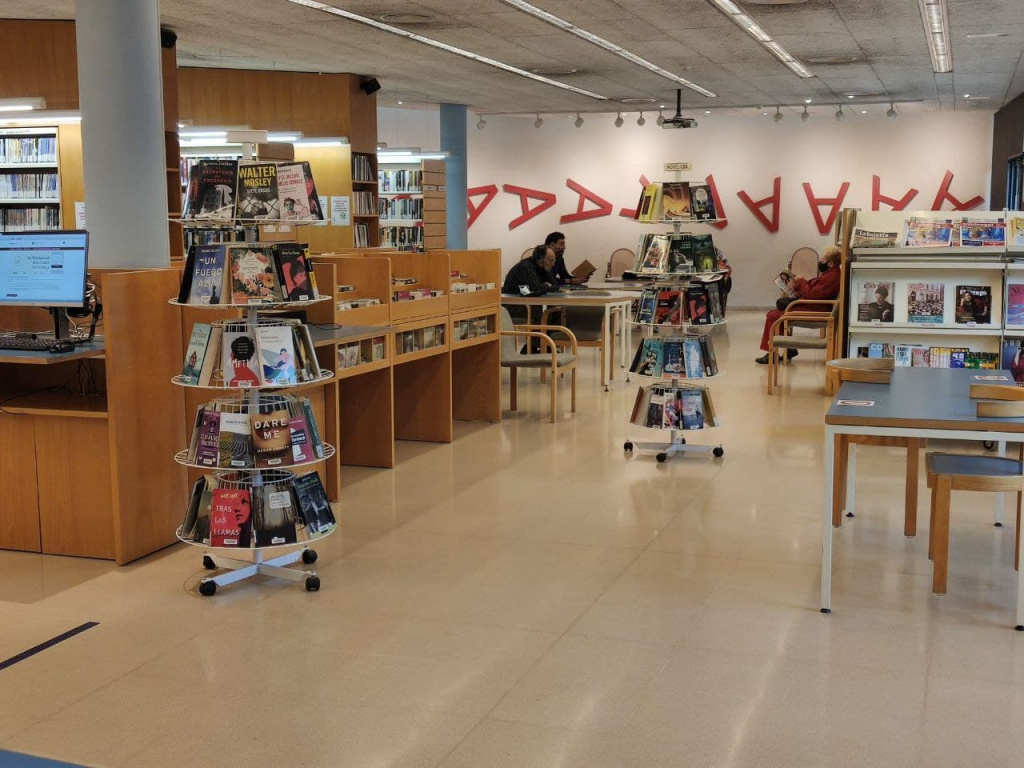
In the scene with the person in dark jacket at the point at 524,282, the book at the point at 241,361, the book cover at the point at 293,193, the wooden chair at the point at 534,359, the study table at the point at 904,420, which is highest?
the book cover at the point at 293,193

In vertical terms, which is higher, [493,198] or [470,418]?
[493,198]

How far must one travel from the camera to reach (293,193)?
14.8 ft

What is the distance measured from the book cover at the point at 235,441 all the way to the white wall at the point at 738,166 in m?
15.2

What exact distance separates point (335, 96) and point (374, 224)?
1.56 m

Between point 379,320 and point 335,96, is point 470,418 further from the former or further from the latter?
point 335,96

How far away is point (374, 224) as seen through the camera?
13.4 m

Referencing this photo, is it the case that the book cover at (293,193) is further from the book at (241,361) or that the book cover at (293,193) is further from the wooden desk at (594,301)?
the wooden desk at (594,301)

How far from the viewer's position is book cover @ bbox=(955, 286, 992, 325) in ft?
24.9

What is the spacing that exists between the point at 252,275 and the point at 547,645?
1.78 m

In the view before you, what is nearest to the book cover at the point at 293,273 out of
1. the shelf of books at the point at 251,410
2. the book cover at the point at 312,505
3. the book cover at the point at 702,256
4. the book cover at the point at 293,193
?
the shelf of books at the point at 251,410

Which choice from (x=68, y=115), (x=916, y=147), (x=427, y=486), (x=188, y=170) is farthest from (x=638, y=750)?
(x=916, y=147)

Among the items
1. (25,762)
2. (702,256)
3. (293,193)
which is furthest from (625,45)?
(25,762)

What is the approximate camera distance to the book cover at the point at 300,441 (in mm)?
4418

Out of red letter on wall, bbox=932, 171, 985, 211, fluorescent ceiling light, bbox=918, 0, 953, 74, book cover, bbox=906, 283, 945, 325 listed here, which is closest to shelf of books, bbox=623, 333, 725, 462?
book cover, bbox=906, 283, 945, 325
